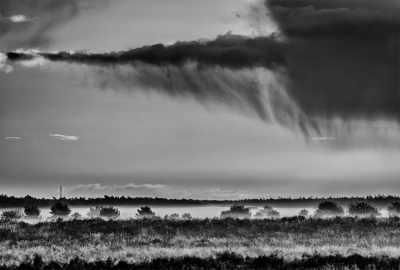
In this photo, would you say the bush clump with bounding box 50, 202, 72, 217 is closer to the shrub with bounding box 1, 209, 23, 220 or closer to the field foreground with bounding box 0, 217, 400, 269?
the shrub with bounding box 1, 209, 23, 220

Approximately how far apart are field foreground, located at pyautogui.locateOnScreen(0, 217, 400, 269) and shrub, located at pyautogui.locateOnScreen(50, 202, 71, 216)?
32.4 meters

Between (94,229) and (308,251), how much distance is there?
21069 millimetres

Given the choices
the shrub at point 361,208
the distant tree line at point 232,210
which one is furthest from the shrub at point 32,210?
the shrub at point 361,208

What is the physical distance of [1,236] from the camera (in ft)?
128

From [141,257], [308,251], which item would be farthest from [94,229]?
[308,251]

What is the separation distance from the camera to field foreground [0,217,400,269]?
24.0 meters

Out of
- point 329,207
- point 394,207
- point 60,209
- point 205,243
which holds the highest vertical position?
point 60,209

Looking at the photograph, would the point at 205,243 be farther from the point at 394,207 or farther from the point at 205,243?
the point at 394,207

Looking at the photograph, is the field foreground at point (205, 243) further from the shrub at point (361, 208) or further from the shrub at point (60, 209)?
the shrub at point (60, 209)

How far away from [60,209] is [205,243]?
50.4m

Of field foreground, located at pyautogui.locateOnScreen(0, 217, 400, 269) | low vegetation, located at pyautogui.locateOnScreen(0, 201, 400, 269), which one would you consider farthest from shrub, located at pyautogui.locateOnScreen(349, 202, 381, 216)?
field foreground, located at pyautogui.locateOnScreen(0, 217, 400, 269)

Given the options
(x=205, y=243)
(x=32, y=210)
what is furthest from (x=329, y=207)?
(x=205, y=243)

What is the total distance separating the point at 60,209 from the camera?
7869cm

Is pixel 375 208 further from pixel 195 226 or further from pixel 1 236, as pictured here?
pixel 1 236
